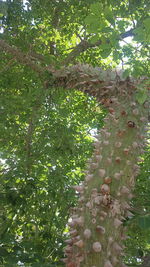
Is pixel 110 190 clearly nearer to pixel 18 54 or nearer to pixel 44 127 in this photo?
pixel 18 54

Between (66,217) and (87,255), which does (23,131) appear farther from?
(87,255)

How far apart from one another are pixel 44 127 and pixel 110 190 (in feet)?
11.3

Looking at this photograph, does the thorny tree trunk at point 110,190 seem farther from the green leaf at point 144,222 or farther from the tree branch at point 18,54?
the tree branch at point 18,54

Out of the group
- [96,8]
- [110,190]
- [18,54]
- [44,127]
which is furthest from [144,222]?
[44,127]

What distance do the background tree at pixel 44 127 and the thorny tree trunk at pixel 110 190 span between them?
0.44 m

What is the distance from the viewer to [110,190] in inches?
71.9

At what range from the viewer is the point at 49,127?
4.99 metres

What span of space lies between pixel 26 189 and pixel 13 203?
0.25 m

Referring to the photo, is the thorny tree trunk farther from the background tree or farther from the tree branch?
the tree branch

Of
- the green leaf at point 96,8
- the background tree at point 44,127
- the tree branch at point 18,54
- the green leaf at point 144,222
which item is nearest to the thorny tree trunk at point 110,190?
the green leaf at point 144,222

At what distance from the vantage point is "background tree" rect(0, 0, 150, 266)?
11.0 ft

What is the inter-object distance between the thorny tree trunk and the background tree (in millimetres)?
444

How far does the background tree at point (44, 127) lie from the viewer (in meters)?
3.34

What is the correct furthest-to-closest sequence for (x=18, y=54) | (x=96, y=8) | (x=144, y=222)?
(x=18, y=54), (x=144, y=222), (x=96, y=8)
